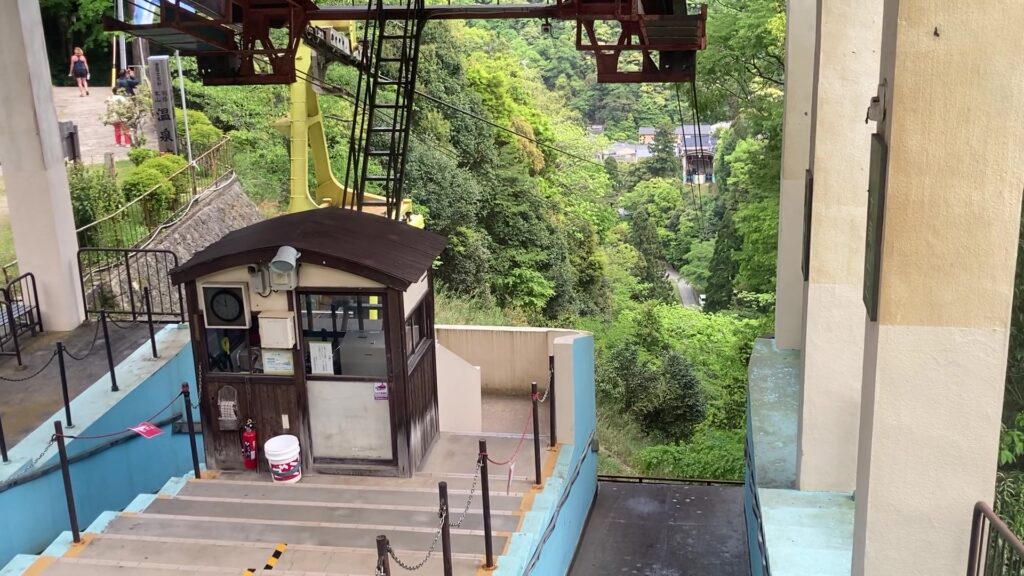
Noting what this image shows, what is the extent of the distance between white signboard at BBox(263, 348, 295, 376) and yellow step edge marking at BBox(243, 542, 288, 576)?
5.69 feet

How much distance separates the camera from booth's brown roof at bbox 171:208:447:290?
806cm

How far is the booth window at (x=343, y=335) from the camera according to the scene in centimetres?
828

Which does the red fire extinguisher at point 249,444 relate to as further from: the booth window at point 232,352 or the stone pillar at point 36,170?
the stone pillar at point 36,170

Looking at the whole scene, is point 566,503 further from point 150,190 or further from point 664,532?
point 150,190

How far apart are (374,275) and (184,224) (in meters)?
14.1

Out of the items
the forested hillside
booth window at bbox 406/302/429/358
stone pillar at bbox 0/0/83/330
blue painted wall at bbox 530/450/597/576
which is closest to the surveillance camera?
booth window at bbox 406/302/429/358

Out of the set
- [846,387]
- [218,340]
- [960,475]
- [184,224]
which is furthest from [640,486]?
[184,224]

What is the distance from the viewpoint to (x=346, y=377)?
845cm

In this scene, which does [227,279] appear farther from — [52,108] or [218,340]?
[52,108]

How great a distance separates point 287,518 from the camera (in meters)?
7.91

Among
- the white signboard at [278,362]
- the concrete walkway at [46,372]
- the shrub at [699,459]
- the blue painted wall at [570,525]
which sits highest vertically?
the white signboard at [278,362]

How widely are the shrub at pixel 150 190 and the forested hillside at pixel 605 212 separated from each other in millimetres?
5199

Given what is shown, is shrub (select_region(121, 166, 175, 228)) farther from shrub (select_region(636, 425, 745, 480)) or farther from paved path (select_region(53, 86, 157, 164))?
shrub (select_region(636, 425, 745, 480))

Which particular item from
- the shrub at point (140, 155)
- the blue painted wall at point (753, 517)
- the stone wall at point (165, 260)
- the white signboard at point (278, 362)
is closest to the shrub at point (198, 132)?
the stone wall at point (165, 260)
